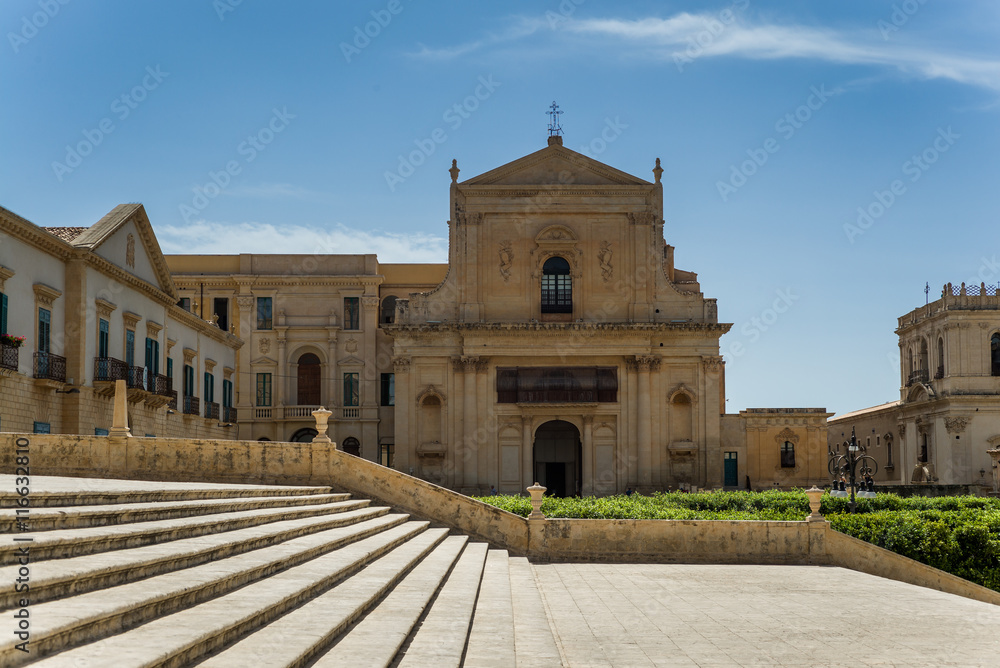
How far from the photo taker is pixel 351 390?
45.3 m

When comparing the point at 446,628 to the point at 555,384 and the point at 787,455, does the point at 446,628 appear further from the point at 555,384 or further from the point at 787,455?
the point at 787,455

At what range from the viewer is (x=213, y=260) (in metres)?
46.2

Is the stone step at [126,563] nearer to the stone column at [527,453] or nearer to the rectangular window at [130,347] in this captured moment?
the rectangular window at [130,347]

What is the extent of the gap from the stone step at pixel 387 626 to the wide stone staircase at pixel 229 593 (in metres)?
0.02

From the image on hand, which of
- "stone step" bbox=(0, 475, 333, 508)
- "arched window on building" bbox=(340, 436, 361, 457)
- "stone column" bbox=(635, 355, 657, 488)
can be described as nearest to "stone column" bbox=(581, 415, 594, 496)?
"stone column" bbox=(635, 355, 657, 488)

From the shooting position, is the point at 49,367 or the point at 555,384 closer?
the point at 49,367

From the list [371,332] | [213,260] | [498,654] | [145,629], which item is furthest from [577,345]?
[145,629]

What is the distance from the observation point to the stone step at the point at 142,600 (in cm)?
540

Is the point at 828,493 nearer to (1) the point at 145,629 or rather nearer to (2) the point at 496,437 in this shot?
(2) the point at 496,437

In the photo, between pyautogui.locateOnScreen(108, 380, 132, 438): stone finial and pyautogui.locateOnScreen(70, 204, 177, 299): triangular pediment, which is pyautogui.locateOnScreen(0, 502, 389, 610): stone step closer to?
pyautogui.locateOnScreen(108, 380, 132, 438): stone finial

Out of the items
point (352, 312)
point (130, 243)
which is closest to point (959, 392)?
point (352, 312)

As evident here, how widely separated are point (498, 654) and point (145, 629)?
381 cm

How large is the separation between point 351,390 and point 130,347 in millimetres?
16256

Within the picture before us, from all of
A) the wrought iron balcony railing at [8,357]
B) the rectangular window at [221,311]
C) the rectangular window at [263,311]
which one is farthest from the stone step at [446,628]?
the rectangular window at [221,311]
